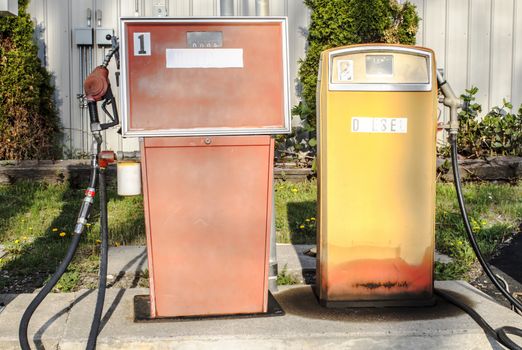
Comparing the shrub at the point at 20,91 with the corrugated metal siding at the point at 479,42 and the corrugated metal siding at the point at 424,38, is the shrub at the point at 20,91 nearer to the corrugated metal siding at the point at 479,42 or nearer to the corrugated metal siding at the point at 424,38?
the corrugated metal siding at the point at 424,38

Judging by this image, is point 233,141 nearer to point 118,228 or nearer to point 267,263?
point 267,263

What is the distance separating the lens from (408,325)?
350cm

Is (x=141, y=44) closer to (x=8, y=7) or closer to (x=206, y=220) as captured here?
(x=206, y=220)

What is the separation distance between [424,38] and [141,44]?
6.91 meters

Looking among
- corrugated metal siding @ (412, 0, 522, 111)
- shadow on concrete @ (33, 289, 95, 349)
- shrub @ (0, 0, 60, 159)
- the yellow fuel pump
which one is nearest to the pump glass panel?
the yellow fuel pump

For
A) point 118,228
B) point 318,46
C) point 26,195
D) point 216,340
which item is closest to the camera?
point 216,340

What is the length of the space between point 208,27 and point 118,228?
10.0 feet

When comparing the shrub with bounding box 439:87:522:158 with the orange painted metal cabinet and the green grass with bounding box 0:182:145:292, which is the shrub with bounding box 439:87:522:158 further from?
the orange painted metal cabinet

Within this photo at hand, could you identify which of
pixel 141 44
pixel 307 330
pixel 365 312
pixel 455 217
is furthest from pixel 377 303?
pixel 455 217

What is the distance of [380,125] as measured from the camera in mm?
3668

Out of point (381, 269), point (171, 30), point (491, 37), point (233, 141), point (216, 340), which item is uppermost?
point (491, 37)

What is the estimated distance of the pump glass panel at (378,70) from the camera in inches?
142

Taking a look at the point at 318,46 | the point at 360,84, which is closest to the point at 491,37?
the point at 318,46

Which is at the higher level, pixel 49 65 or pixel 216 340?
pixel 49 65
